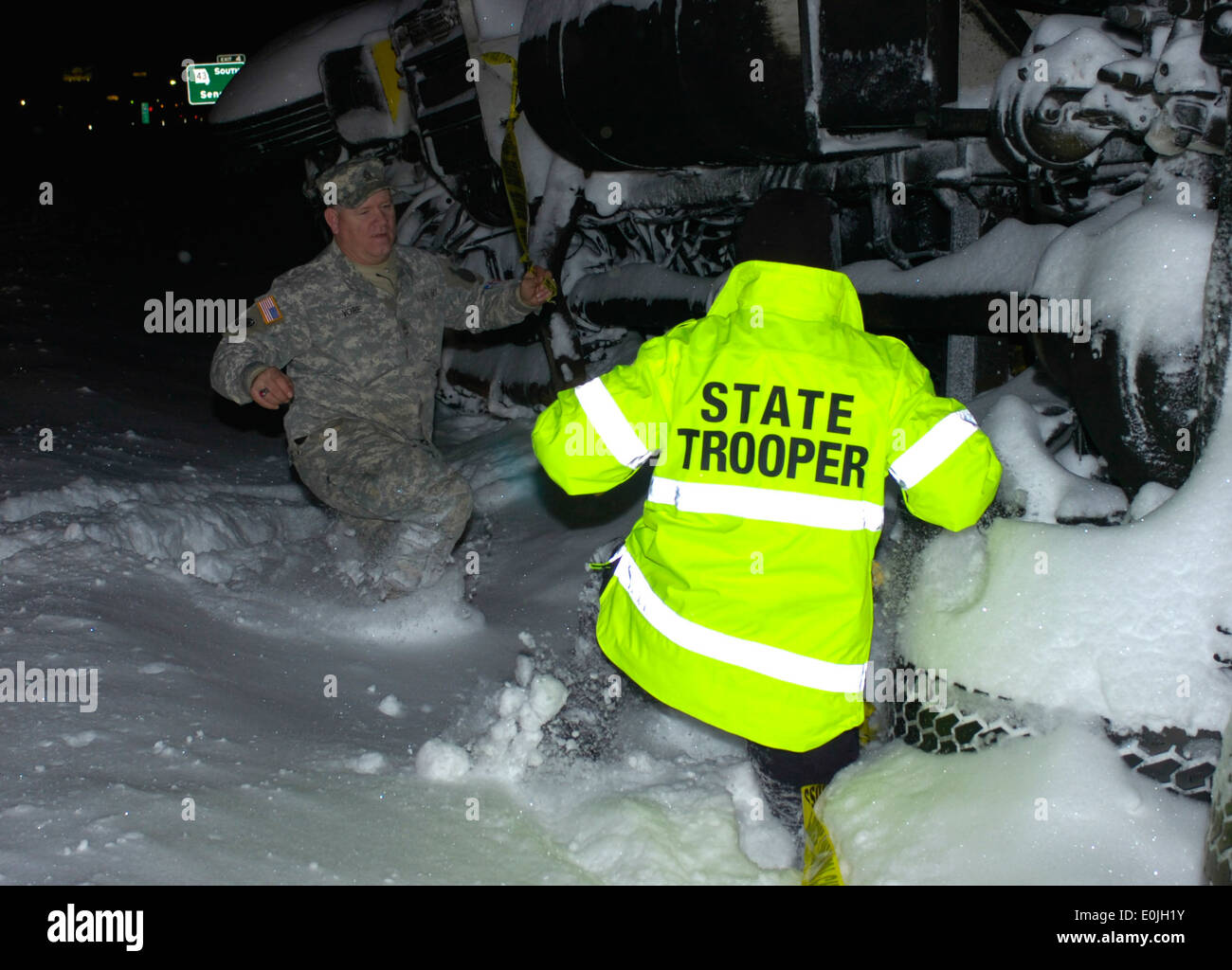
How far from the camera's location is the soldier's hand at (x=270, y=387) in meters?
3.38

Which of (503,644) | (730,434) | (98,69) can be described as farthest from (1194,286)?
(98,69)

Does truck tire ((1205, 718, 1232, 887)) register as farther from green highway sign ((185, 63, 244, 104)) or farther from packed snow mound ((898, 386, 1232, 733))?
green highway sign ((185, 63, 244, 104))

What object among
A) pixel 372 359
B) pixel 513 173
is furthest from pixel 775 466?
pixel 513 173

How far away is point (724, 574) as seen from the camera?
2199mm

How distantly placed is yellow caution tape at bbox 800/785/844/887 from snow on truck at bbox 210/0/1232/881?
0.27 m

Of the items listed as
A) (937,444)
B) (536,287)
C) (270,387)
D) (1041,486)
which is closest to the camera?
(937,444)

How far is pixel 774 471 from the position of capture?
2.17 meters

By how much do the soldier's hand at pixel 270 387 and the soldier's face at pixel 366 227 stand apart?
2.34 feet

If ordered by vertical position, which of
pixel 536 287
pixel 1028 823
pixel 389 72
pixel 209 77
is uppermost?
pixel 209 77

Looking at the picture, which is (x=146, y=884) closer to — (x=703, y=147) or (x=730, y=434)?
(x=730, y=434)

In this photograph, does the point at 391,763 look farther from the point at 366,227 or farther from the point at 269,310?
the point at 366,227

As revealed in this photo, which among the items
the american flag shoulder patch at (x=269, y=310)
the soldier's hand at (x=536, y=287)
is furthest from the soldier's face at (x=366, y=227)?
the soldier's hand at (x=536, y=287)

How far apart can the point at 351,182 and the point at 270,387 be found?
34.0 inches

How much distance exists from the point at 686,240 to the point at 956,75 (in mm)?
1877
